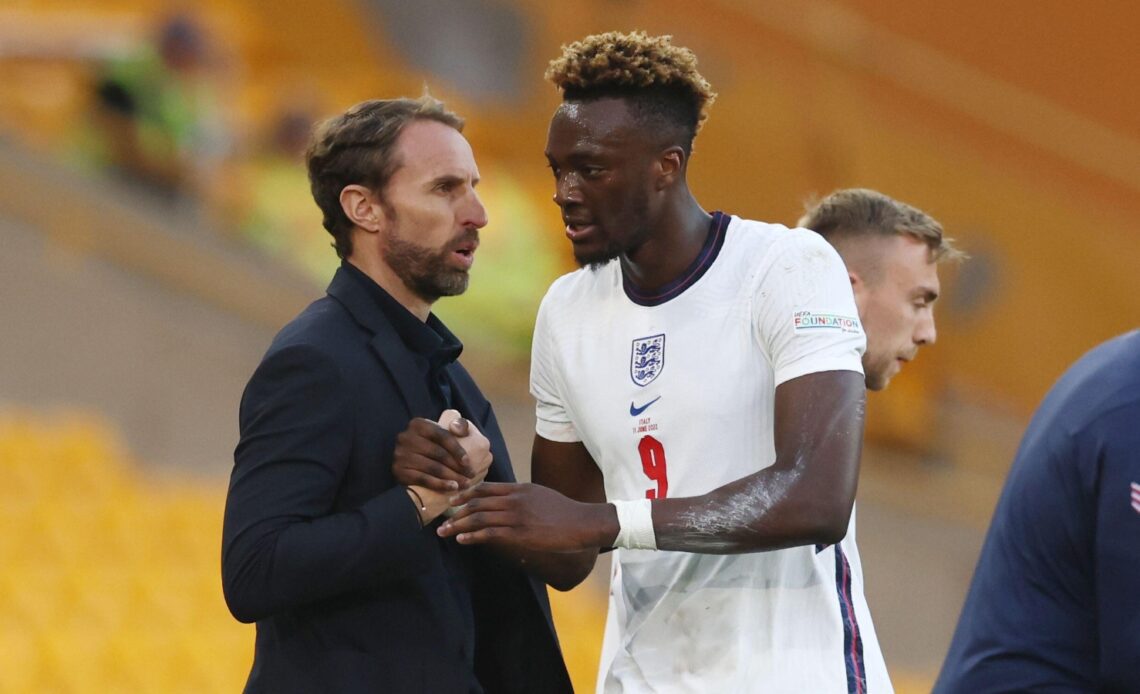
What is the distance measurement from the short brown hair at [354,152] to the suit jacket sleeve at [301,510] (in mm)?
389

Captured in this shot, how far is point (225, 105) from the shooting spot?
11.0m

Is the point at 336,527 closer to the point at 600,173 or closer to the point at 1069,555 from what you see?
the point at 600,173

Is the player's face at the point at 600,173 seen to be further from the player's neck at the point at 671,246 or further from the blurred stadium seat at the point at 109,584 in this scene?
the blurred stadium seat at the point at 109,584

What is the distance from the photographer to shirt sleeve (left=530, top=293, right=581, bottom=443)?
3.51 m

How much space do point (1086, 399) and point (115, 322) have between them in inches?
331

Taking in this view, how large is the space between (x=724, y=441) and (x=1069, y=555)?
3.29 feet

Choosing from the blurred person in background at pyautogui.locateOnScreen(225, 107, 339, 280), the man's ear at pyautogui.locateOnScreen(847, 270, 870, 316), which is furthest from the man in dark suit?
the blurred person in background at pyautogui.locateOnScreen(225, 107, 339, 280)

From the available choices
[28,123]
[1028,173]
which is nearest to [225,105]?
[28,123]

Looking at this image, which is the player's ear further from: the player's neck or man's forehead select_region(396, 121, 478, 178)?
man's forehead select_region(396, 121, 478, 178)

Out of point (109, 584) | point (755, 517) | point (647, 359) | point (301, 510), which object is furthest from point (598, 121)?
point (109, 584)

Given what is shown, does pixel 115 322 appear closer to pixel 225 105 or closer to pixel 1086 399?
pixel 225 105

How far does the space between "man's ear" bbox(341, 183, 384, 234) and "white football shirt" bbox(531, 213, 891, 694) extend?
19.7 inches

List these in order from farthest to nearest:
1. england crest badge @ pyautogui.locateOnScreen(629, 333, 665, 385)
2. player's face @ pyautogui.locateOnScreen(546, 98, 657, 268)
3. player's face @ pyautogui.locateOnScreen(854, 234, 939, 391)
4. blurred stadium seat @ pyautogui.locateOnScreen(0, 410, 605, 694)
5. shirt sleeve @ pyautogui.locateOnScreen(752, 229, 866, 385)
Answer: blurred stadium seat @ pyautogui.locateOnScreen(0, 410, 605, 694)
player's face @ pyautogui.locateOnScreen(854, 234, 939, 391)
england crest badge @ pyautogui.locateOnScreen(629, 333, 665, 385)
player's face @ pyautogui.locateOnScreen(546, 98, 657, 268)
shirt sleeve @ pyautogui.locateOnScreen(752, 229, 866, 385)

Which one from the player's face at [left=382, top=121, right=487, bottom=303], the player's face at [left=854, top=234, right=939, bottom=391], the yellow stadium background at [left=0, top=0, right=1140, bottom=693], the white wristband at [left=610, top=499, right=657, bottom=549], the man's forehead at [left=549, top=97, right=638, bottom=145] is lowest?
the white wristband at [left=610, top=499, right=657, bottom=549]
